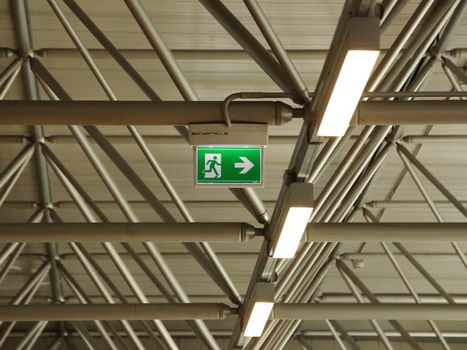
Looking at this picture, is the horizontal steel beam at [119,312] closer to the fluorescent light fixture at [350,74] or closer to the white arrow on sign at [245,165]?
the white arrow on sign at [245,165]

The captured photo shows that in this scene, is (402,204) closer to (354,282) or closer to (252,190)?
(354,282)

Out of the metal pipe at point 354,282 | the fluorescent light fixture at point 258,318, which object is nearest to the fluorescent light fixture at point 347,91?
the fluorescent light fixture at point 258,318

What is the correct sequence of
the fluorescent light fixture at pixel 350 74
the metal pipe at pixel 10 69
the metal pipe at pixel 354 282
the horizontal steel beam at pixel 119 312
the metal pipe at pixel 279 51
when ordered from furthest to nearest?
the metal pipe at pixel 354 282 < the horizontal steel beam at pixel 119 312 < the metal pipe at pixel 10 69 < the metal pipe at pixel 279 51 < the fluorescent light fixture at pixel 350 74

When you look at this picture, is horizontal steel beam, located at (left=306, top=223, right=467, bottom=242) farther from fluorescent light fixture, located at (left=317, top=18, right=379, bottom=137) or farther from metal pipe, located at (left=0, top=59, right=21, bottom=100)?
metal pipe, located at (left=0, top=59, right=21, bottom=100)

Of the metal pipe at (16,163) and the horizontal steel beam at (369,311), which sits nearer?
the horizontal steel beam at (369,311)

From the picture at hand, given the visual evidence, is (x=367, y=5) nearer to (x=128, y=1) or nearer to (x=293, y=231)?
(x=128, y=1)

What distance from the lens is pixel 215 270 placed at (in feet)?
59.8

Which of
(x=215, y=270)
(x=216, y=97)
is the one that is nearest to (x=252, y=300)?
(x=215, y=270)

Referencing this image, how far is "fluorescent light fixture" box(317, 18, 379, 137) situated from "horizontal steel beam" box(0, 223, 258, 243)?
406 centimetres

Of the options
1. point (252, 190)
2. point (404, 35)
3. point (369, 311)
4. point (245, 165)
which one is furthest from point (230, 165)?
point (369, 311)

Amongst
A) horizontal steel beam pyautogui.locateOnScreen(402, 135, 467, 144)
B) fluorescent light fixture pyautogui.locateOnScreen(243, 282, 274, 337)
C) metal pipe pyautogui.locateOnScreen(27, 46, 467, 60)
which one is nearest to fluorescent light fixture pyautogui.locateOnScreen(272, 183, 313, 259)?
fluorescent light fixture pyautogui.locateOnScreen(243, 282, 274, 337)

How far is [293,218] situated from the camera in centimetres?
1427

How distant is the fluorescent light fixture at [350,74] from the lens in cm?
973

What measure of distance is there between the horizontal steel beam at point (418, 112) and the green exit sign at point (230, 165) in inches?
57.1
